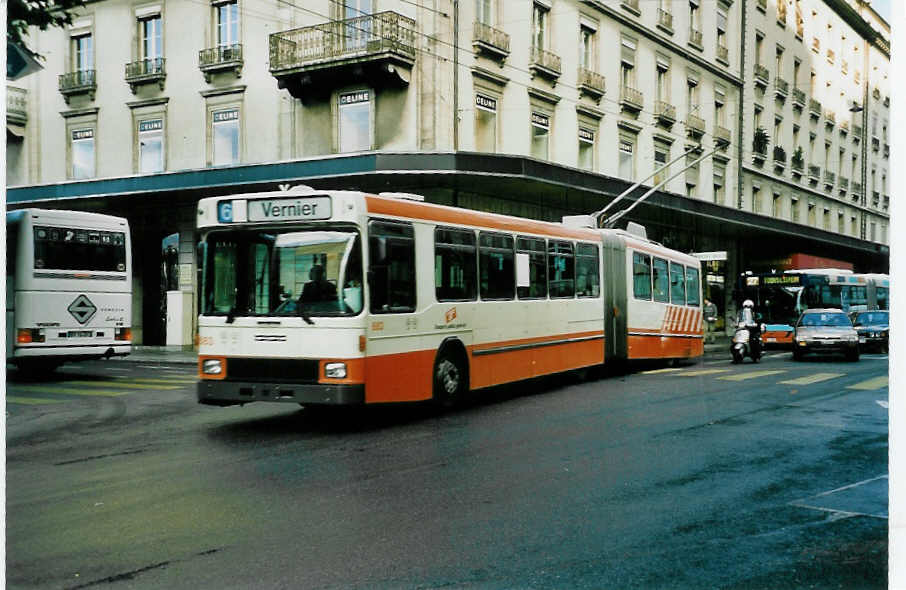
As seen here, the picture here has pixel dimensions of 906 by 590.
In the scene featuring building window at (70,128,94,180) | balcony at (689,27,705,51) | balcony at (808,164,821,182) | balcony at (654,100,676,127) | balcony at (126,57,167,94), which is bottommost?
balcony at (808,164,821,182)

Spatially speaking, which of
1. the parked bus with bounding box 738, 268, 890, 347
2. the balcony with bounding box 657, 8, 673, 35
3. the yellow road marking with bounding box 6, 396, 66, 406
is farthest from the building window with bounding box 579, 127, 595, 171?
the yellow road marking with bounding box 6, 396, 66, 406

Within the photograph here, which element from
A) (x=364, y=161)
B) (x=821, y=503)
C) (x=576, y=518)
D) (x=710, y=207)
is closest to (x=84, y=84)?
(x=576, y=518)

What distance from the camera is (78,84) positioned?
29.3ft

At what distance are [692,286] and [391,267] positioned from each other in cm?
1269

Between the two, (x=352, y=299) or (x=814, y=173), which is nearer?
(x=352, y=299)

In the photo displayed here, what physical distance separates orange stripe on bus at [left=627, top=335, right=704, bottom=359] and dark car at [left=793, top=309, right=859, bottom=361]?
2705 millimetres

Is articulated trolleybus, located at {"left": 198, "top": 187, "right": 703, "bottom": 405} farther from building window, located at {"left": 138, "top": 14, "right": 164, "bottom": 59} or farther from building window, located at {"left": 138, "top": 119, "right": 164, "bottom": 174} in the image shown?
building window, located at {"left": 138, "top": 14, "right": 164, "bottom": 59}

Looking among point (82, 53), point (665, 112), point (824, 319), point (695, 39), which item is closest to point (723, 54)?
point (695, 39)

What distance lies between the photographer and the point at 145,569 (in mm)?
4848

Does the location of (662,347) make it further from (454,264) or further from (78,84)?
(78,84)

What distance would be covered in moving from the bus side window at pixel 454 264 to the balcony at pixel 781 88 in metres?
4.32

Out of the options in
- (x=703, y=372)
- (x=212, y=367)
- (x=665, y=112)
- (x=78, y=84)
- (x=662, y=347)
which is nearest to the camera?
(x=78, y=84)

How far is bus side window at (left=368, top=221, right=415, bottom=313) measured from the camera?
993cm

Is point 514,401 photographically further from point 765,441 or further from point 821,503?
point 821,503
